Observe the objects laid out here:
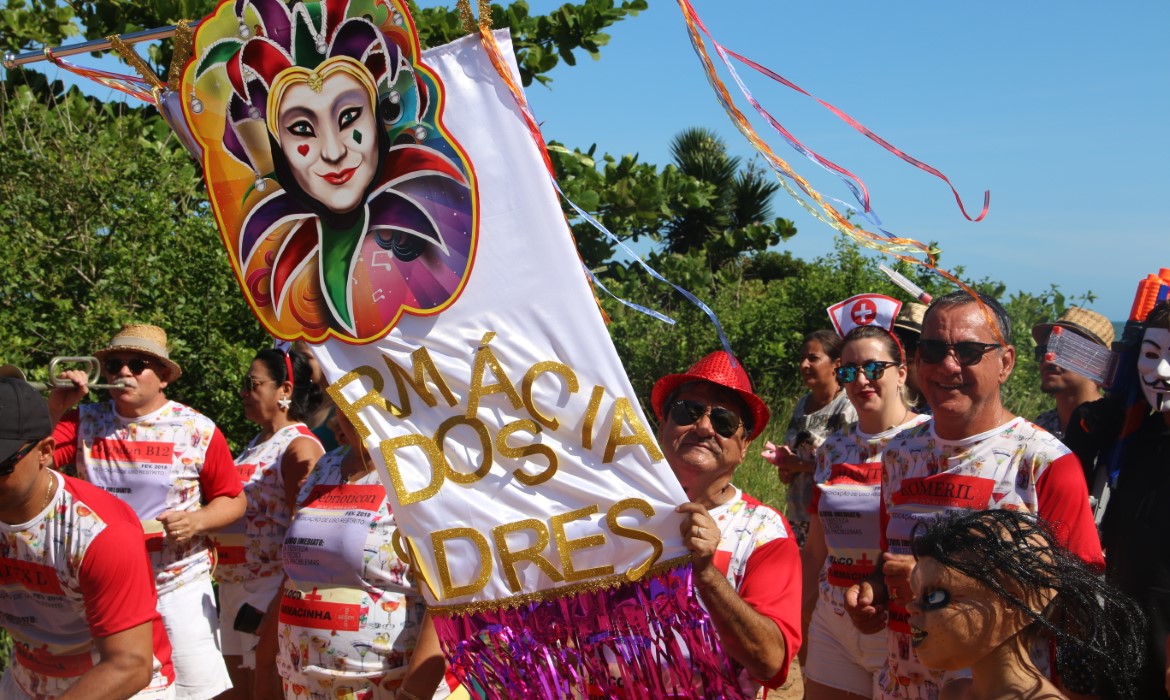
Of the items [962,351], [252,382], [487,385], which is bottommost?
[252,382]

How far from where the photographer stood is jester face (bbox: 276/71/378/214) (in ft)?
9.94

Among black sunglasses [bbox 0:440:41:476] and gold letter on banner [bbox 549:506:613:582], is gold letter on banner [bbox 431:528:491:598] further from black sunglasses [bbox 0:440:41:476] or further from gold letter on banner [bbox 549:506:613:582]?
black sunglasses [bbox 0:440:41:476]

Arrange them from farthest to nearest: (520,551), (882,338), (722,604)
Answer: (882,338) → (520,551) → (722,604)

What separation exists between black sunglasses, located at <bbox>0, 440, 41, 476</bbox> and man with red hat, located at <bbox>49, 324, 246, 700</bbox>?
5.96ft

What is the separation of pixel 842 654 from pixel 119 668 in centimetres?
270

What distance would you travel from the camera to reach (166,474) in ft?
17.2

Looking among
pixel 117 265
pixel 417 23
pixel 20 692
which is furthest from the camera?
→ pixel 417 23

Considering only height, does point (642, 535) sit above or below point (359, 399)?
below

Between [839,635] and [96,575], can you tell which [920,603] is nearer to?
[839,635]

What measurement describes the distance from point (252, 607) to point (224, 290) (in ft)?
9.71

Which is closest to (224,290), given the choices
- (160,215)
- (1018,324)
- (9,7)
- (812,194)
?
(160,215)

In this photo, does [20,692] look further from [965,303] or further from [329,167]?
[965,303]

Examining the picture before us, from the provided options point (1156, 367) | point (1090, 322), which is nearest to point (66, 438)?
point (1156, 367)

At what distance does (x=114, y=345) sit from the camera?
5.31 meters
